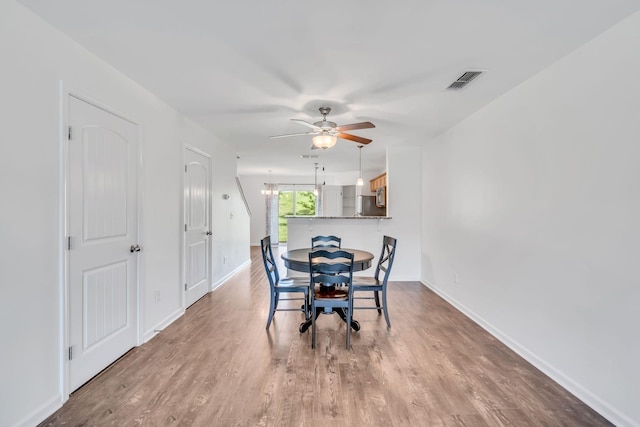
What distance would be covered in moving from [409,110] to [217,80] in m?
2.08

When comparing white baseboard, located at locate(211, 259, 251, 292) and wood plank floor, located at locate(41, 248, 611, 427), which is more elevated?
white baseboard, located at locate(211, 259, 251, 292)

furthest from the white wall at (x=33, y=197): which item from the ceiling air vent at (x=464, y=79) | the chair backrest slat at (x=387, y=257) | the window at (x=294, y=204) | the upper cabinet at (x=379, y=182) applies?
the window at (x=294, y=204)

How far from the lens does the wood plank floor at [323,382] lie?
1.83 meters

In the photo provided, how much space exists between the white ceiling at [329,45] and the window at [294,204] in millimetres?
6841

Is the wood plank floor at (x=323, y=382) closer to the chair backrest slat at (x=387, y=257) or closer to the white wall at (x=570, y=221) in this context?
the white wall at (x=570, y=221)

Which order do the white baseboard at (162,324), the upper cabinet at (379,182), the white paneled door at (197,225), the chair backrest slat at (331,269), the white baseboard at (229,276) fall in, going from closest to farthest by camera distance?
the chair backrest slat at (331,269) < the white baseboard at (162,324) < the white paneled door at (197,225) < the white baseboard at (229,276) < the upper cabinet at (379,182)

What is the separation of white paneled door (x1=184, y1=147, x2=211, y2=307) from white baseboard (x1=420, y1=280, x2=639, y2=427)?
11.6 feet

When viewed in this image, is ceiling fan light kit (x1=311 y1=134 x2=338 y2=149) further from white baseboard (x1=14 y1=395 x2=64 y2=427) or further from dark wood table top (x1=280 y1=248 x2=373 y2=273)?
white baseboard (x1=14 y1=395 x2=64 y2=427)

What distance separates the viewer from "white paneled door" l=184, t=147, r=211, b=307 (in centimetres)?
379

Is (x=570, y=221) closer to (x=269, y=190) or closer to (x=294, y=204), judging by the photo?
(x=269, y=190)

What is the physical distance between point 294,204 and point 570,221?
849cm

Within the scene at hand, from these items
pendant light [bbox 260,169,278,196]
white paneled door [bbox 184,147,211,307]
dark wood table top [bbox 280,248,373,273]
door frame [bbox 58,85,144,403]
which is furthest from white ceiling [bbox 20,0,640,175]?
pendant light [bbox 260,169,278,196]

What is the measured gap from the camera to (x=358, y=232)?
17.1ft

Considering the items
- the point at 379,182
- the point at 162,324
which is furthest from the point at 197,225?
the point at 379,182
